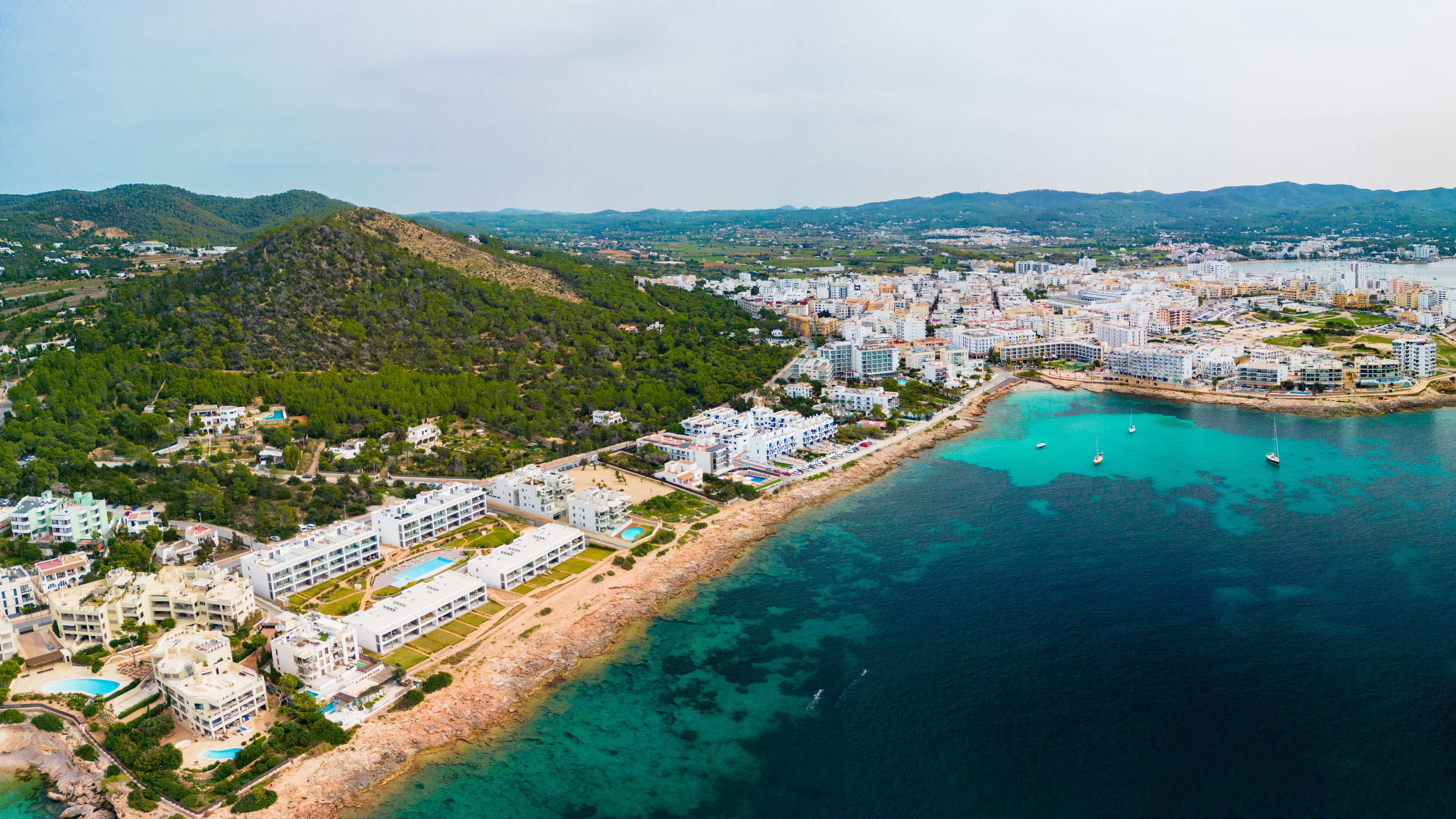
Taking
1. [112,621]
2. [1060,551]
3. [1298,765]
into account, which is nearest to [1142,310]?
[1060,551]

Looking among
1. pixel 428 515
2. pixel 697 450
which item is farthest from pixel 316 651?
pixel 697 450

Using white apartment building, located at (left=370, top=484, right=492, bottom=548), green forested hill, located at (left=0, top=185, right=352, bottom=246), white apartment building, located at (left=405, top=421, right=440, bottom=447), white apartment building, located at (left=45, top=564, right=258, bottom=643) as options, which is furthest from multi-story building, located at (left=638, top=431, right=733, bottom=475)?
green forested hill, located at (left=0, top=185, right=352, bottom=246)

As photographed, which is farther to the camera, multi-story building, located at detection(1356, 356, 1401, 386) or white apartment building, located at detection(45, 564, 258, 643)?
multi-story building, located at detection(1356, 356, 1401, 386)

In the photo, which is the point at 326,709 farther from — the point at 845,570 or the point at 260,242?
the point at 260,242

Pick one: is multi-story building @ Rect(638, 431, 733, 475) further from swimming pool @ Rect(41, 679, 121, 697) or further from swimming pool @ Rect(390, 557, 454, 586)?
swimming pool @ Rect(41, 679, 121, 697)

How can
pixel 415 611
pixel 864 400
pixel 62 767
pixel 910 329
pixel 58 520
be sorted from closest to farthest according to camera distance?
1. pixel 62 767
2. pixel 415 611
3. pixel 58 520
4. pixel 864 400
5. pixel 910 329

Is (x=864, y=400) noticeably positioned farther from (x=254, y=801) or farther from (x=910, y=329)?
(x=254, y=801)
